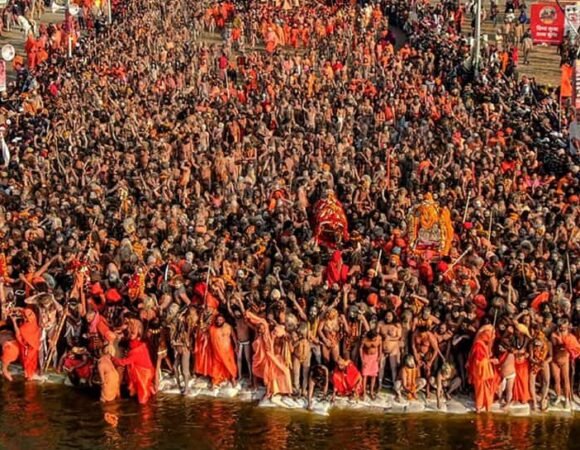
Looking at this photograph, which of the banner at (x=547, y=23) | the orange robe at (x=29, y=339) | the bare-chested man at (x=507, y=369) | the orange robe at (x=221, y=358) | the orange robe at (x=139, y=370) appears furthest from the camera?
the banner at (x=547, y=23)

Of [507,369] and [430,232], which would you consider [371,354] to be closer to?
[507,369]

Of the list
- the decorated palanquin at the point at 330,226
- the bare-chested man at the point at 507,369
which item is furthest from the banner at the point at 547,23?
the bare-chested man at the point at 507,369

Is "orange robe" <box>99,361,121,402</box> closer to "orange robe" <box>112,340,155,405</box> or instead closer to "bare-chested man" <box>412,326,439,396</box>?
"orange robe" <box>112,340,155,405</box>

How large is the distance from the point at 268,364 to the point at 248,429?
987mm

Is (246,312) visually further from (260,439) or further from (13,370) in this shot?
(13,370)

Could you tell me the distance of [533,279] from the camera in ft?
51.8

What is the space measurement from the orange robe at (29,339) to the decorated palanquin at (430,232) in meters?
6.06

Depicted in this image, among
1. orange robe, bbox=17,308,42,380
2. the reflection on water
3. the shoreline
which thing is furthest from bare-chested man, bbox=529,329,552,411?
orange robe, bbox=17,308,42,380

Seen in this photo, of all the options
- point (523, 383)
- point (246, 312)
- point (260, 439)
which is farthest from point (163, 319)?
point (523, 383)

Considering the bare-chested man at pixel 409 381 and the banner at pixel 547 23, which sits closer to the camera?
the bare-chested man at pixel 409 381

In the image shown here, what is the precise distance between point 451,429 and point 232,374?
3.27m

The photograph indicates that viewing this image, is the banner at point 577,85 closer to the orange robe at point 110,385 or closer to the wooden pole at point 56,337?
the wooden pole at point 56,337

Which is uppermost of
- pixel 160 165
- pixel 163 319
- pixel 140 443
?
pixel 160 165

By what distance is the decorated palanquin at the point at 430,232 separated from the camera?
17.2 metres
